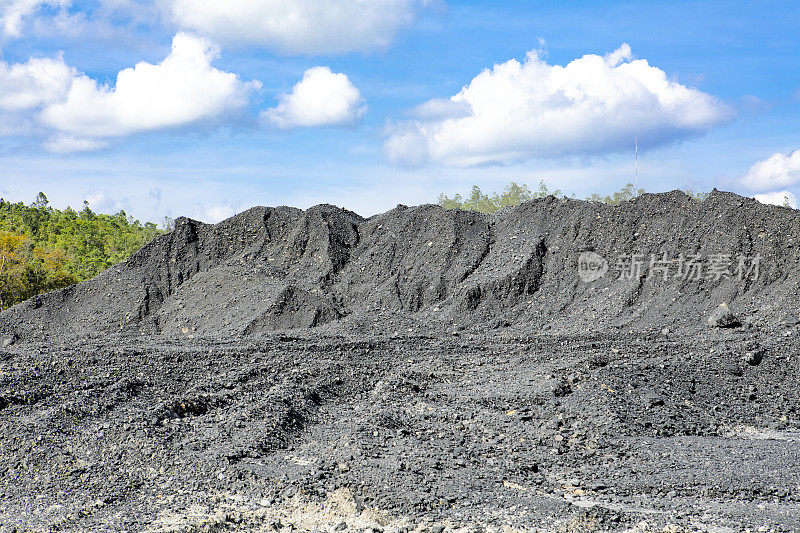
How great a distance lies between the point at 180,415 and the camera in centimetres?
830

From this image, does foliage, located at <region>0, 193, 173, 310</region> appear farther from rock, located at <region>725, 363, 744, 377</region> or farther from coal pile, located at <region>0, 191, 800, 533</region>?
rock, located at <region>725, 363, 744, 377</region>

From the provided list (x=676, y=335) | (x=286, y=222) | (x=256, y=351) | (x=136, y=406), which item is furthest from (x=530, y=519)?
(x=286, y=222)

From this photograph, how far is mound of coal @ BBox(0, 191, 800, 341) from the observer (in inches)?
593

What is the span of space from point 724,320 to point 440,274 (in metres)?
6.62

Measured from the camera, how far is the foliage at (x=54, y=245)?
2342cm

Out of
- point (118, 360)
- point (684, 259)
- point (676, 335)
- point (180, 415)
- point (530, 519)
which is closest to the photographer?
point (530, 519)

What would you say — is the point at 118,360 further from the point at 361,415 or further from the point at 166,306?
the point at 166,306

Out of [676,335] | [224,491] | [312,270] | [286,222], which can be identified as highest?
[286,222]

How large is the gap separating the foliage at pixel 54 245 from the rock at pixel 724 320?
2106cm

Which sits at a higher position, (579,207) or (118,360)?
(579,207)

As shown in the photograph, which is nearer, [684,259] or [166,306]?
[684,259]

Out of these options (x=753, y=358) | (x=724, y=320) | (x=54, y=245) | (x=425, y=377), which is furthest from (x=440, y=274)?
(x=54, y=245)

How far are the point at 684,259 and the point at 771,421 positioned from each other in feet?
25.7

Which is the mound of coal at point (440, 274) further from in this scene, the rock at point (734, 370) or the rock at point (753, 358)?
the rock at point (734, 370)
